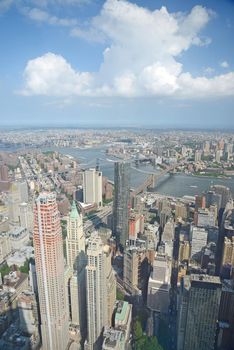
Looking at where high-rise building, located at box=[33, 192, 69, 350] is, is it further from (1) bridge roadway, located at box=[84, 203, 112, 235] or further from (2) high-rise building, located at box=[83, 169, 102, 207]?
(2) high-rise building, located at box=[83, 169, 102, 207]

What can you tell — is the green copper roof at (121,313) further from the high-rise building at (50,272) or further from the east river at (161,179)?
the east river at (161,179)

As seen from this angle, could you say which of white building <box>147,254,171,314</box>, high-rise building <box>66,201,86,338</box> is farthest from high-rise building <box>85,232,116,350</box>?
white building <box>147,254,171,314</box>

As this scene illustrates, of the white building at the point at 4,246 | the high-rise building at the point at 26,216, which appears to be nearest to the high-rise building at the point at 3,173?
the high-rise building at the point at 26,216

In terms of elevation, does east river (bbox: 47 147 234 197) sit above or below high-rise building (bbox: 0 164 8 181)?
below

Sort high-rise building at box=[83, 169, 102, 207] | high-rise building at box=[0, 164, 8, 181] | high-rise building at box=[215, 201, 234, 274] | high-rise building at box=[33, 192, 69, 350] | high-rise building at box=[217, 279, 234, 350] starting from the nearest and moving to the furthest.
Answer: high-rise building at box=[33, 192, 69, 350], high-rise building at box=[217, 279, 234, 350], high-rise building at box=[215, 201, 234, 274], high-rise building at box=[0, 164, 8, 181], high-rise building at box=[83, 169, 102, 207]

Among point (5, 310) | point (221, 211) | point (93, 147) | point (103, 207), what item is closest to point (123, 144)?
point (93, 147)

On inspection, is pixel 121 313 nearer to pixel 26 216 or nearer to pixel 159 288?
pixel 159 288

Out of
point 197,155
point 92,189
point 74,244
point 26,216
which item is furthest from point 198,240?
point 197,155
